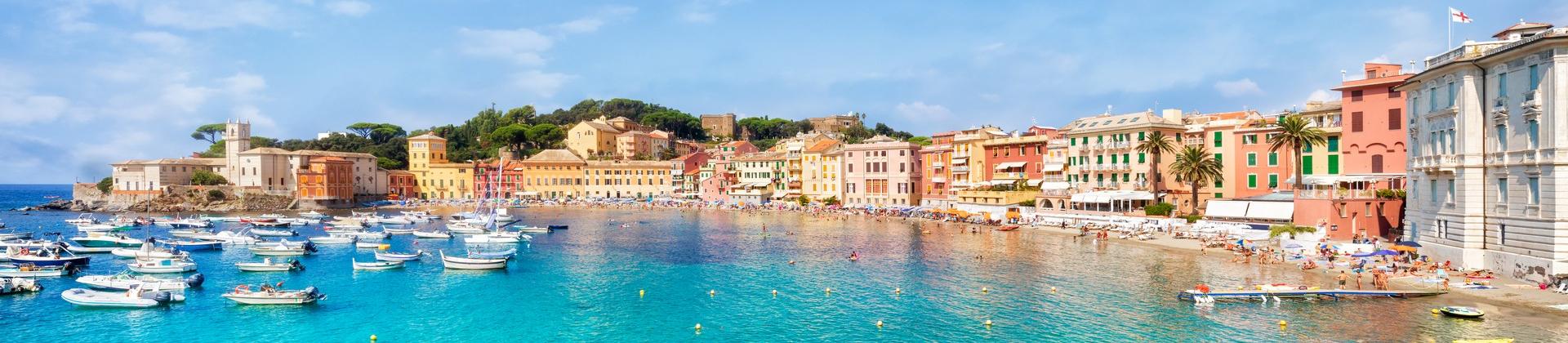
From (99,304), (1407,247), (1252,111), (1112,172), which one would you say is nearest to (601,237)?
(99,304)

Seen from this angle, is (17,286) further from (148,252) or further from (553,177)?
(553,177)

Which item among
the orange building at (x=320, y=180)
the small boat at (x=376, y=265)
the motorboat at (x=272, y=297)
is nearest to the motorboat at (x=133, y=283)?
the motorboat at (x=272, y=297)

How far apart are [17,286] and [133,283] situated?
6540 millimetres

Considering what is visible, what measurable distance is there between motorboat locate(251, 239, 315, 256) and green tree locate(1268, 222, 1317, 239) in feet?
193

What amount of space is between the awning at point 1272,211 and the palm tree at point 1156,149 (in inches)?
390

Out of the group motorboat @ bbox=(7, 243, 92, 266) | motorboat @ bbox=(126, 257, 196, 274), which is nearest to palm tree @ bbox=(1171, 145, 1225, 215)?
motorboat @ bbox=(126, 257, 196, 274)

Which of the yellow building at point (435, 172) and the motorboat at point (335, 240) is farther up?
the yellow building at point (435, 172)

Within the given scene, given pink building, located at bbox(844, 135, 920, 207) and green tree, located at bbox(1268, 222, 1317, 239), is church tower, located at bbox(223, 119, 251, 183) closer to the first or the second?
pink building, located at bbox(844, 135, 920, 207)

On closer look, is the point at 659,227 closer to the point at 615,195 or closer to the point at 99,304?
the point at 99,304

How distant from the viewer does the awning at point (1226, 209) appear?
59.0 m

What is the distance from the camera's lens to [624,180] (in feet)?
451

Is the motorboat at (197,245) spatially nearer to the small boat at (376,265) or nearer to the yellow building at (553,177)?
the small boat at (376,265)

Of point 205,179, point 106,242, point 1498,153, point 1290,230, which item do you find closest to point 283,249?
point 106,242

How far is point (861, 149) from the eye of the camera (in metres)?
104
